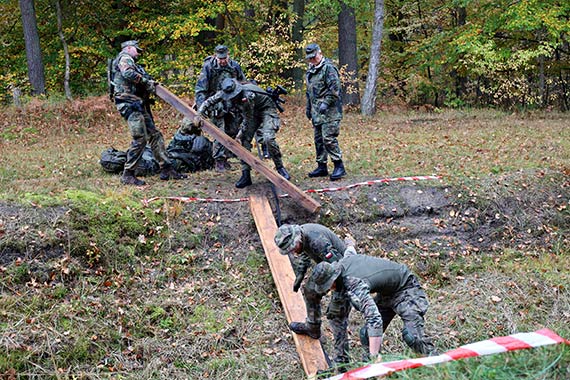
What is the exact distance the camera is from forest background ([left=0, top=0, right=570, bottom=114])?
17750 mm

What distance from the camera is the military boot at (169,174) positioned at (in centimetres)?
977

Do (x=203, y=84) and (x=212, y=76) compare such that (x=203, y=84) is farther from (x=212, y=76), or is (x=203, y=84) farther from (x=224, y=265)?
(x=224, y=265)

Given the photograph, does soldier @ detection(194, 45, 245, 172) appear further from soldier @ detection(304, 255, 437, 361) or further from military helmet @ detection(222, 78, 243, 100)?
soldier @ detection(304, 255, 437, 361)

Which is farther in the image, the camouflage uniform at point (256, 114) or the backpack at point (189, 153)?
the backpack at point (189, 153)

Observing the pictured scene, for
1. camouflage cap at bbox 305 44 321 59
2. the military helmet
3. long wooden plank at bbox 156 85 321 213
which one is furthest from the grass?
camouflage cap at bbox 305 44 321 59

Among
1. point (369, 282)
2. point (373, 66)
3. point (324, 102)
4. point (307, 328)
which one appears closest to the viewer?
point (369, 282)

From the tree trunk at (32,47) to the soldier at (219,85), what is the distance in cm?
956

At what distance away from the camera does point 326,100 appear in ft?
31.1

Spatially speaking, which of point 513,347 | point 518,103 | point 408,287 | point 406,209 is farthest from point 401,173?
point 518,103

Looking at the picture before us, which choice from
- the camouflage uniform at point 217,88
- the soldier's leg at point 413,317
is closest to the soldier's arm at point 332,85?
the camouflage uniform at point 217,88

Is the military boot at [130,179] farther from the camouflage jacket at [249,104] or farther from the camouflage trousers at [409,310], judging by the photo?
the camouflage trousers at [409,310]

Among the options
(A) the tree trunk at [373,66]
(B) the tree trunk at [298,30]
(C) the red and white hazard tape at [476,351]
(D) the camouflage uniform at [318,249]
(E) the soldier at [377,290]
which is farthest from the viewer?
(B) the tree trunk at [298,30]

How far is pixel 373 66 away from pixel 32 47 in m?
10.5

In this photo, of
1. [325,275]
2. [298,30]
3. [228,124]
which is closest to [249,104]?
[228,124]
